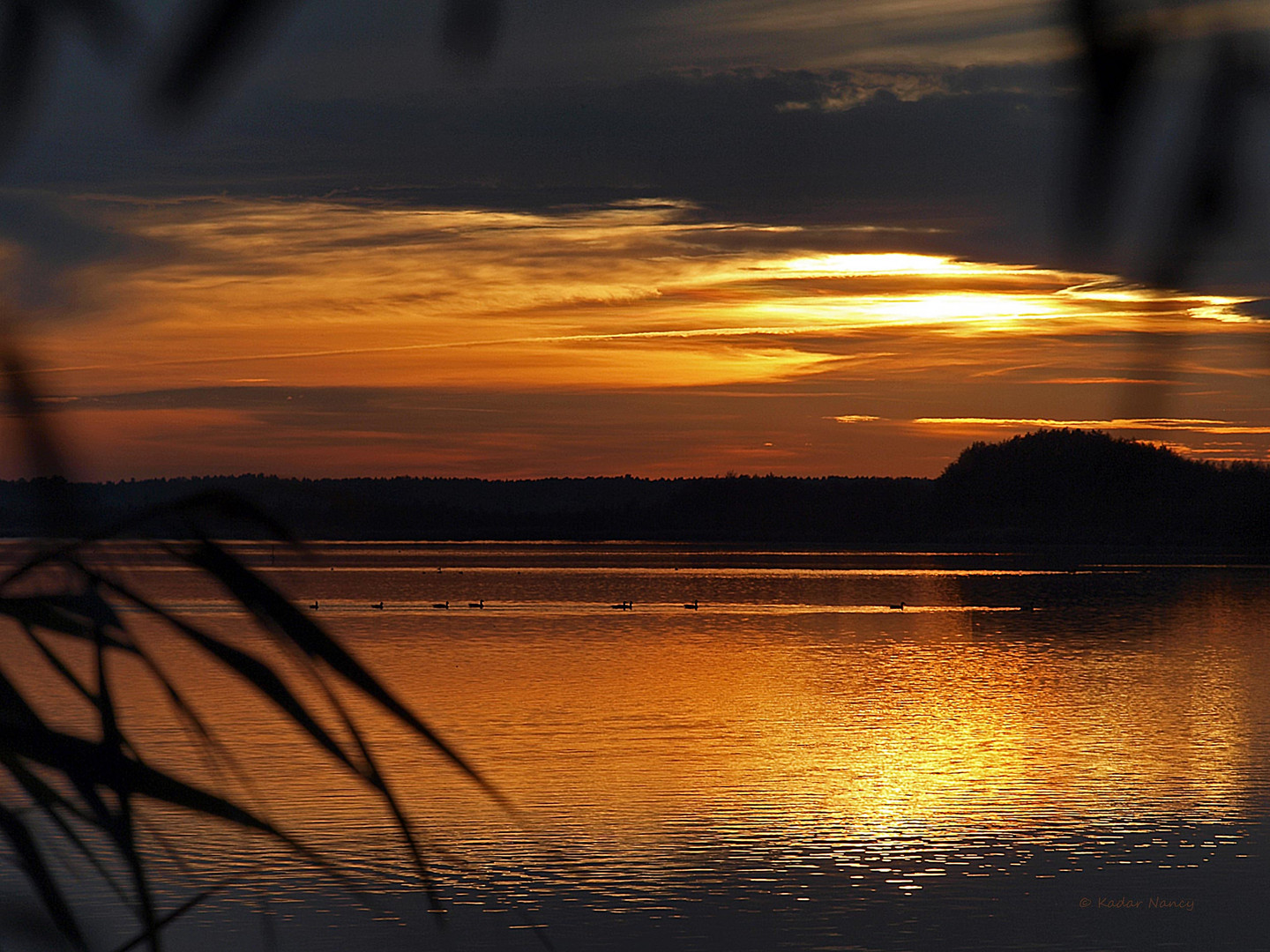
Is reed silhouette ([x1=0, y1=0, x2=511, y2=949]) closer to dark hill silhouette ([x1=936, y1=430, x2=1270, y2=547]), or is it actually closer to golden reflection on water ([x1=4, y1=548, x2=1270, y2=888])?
golden reflection on water ([x1=4, y1=548, x2=1270, y2=888])

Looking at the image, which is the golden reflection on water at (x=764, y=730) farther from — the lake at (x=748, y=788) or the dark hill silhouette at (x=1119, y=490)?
the dark hill silhouette at (x=1119, y=490)

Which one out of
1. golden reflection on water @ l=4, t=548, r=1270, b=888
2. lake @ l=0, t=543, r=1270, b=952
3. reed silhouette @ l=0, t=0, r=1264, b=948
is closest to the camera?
reed silhouette @ l=0, t=0, r=1264, b=948

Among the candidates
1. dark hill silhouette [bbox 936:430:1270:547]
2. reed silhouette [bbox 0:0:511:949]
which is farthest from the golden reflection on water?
dark hill silhouette [bbox 936:430:1270:547]

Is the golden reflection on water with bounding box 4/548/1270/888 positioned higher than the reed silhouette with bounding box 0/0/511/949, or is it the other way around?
the reed silhouette with bounding box 0/0/511/949

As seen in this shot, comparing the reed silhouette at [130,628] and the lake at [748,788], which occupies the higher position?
the reed silhouette at [130,628]

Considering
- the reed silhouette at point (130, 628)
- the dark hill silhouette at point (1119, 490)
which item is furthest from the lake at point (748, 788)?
the dark hill silhouette at point (1119, 490)

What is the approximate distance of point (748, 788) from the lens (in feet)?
96.2

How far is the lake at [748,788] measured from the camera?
69.0 ft

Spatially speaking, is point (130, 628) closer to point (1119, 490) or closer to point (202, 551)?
point (202, 551)

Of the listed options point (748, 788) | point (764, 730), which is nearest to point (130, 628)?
point (748, 788)

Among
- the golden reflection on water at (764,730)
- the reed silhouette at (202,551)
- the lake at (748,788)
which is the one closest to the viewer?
the reed silhouette at (202,551)

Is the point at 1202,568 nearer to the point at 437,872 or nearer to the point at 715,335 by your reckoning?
the point at 437,872

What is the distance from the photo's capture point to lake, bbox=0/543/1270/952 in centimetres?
2103

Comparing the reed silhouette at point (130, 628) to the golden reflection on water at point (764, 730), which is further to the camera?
the golden reflection on water at point (764, 730)
